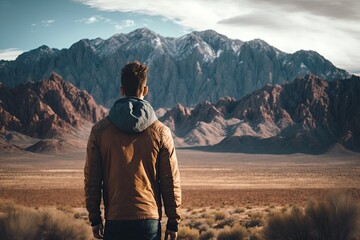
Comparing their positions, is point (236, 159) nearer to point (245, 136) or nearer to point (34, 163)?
point (245, 136)

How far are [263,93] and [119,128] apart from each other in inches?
6661

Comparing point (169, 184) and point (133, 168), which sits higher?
point (133, 168)

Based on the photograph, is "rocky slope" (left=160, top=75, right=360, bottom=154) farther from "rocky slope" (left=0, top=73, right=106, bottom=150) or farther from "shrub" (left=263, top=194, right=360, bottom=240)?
"shrub" (left=263, top=194, right=360, bottom=240)

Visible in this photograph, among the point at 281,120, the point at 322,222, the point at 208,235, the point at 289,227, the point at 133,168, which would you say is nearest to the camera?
the point at 133,168

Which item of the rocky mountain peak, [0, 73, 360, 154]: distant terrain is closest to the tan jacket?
[0, 73, 360, 154]: distant terrain

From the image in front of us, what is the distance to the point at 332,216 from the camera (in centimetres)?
1072

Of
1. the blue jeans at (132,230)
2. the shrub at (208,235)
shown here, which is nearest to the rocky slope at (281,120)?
the shrub at (208,235)

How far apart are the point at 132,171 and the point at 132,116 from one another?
1.84 ft

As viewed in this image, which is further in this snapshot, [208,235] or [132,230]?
[208,235]

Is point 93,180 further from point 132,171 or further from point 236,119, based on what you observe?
point 236,119

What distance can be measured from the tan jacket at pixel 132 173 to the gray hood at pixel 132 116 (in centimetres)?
9

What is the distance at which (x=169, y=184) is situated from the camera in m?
4.79

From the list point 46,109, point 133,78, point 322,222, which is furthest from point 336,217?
point 46,109

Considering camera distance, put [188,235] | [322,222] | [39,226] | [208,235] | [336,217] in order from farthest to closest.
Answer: [208,235], [188,235], [39,226], [322,222], [336,217]
